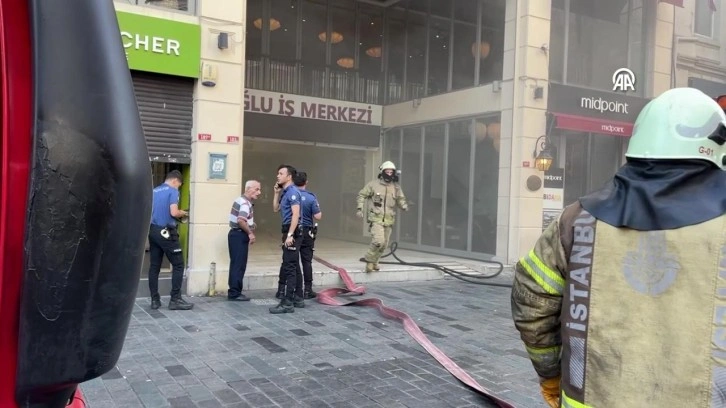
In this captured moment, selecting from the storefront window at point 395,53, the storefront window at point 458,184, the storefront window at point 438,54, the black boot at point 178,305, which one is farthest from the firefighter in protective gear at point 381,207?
the storefront window at point 395,53

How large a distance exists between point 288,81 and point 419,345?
31.2ft

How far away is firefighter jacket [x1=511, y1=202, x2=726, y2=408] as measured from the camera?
1485 millimetres

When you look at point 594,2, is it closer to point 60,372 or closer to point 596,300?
point 596,300

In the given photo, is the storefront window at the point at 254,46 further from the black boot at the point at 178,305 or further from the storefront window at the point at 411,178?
the black boot at the point at 178,305

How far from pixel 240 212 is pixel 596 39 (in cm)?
898

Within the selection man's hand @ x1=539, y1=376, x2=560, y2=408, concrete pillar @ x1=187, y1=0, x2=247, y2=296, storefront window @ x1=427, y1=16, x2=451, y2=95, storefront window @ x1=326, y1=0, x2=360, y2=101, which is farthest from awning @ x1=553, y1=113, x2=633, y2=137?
man's hand @ x1=539, y1=376, x2=560, y2=408

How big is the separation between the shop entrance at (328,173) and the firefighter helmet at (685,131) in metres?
12.9

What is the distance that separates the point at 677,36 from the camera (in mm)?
12977

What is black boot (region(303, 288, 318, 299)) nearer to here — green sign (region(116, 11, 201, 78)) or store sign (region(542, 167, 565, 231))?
green sign (region(116, 11, 201, 78))

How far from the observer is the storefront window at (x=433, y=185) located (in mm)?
12953

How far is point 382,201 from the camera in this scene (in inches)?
376

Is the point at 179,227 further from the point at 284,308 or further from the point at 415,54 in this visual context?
the point at 415,54

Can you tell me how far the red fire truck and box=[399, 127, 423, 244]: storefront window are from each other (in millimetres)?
12488

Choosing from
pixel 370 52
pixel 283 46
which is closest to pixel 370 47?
pixel 370 52
